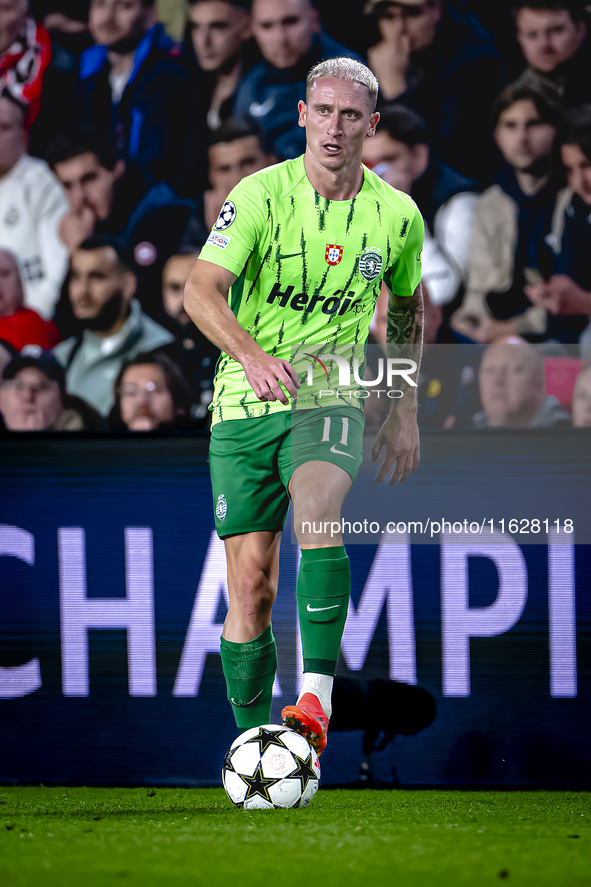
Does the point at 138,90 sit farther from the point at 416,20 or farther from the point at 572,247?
the point at 572,247

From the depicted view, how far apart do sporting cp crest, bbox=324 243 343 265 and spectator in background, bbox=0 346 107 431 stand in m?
1.63

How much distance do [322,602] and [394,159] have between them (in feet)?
7.78

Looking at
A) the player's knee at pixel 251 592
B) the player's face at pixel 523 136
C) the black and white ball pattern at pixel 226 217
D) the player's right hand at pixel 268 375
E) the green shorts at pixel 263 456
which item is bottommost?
the player's knee at pixel 251 592

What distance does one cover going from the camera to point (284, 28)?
416 cm

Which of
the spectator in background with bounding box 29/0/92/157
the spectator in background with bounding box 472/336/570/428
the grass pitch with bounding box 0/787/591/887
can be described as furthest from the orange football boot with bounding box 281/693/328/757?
the spectator in background with bounding box 29/0/92/157

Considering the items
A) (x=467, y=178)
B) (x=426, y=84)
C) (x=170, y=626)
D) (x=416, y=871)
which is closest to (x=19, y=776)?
(x=170, y=626)

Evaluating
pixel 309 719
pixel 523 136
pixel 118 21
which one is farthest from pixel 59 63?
pixel 309 719

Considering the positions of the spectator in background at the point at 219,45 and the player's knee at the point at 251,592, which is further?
the spectator in background at the point at 219,45

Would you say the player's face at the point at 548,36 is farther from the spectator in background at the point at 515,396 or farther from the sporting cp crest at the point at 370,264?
the sporting cp crest at the point at 370,264

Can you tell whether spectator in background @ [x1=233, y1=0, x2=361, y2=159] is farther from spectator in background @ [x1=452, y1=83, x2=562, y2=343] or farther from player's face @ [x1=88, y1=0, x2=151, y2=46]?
spectator in background @ [x1=452, y1=83, x2=562, y2=343]

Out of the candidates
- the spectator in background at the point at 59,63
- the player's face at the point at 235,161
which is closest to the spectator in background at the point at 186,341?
the player's face at the point at 235,161

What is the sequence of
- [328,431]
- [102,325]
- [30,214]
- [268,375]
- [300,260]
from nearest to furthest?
[268,375]
[328,431]
[300,260]
[102,325]
[30,214]

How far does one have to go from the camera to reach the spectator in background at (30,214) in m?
4.14

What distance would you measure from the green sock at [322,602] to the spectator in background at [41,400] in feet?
5.90
